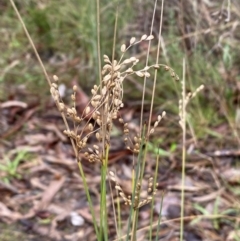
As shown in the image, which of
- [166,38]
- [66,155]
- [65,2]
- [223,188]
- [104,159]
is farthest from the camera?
[65,2]

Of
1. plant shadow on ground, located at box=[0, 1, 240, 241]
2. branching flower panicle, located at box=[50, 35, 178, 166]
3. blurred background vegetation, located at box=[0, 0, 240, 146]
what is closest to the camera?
branching flower panicle, located at box=[50, 35, 178, 166]

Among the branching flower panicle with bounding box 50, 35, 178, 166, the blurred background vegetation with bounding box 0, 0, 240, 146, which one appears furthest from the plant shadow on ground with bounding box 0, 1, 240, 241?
the branching flower panicle with bounding box 50, 35, 178, 166

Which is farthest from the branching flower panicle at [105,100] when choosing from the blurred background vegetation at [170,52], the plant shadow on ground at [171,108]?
the blurred background vegetation at [170,52]

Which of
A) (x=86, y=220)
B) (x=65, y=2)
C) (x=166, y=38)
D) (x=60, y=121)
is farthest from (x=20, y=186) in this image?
(x=65, y=2)

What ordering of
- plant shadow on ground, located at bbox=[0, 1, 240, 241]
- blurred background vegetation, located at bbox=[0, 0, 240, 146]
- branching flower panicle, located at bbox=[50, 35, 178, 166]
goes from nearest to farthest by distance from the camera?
branching flower panicle, located at bbox=[50, 35, 178, 166], plant shadow on ground, located at bbox=[0, 1, 240, 241], blurred background vegetation, located at bbox=[0, 0, 240, 146]

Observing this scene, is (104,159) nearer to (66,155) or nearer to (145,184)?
(145,184)

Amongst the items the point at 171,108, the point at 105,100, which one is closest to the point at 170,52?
the point at 171,108

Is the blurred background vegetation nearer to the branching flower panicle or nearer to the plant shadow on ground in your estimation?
the plant shadow on ground

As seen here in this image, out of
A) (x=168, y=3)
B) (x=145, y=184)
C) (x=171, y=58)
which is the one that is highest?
(x=168, y=3)
